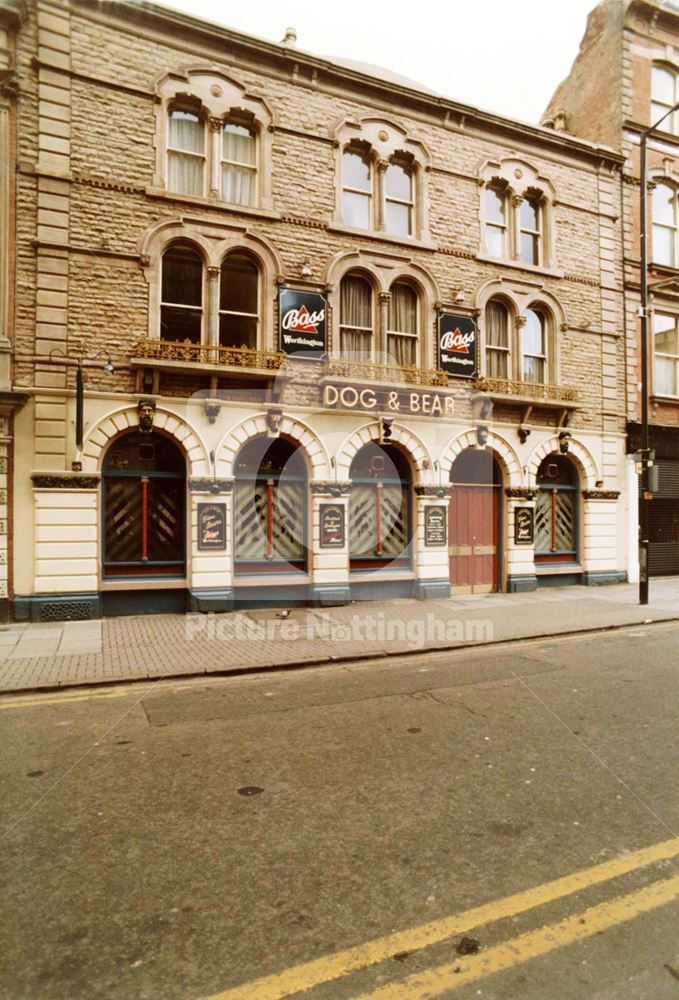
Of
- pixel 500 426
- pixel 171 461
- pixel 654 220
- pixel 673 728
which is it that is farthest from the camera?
pixel 654 220

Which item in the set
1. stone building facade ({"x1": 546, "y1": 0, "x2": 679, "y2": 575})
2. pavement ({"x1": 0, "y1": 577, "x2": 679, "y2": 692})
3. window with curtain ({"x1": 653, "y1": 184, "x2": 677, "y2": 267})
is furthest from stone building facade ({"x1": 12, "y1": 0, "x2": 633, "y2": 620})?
window with curtain ({"x1": 653, "y1": 184, "x2": 677, "y2": 267})

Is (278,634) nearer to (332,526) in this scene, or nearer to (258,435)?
(332,526)

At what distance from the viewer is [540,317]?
18125mm

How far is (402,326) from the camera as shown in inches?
637

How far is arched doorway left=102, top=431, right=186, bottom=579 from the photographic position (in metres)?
13.4

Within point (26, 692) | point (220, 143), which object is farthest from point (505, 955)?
point (220, 143)

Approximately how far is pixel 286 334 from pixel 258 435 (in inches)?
98.2

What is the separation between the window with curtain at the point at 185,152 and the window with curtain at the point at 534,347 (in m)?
9.65

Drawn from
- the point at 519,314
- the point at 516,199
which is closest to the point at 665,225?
the point at 516,199

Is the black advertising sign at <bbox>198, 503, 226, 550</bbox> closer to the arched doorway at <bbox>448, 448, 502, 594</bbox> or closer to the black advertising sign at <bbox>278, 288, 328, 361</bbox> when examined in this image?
the black advertising sign at <bbox>278, 288, 328, 361</bbox>

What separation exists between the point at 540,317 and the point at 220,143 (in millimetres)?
9969

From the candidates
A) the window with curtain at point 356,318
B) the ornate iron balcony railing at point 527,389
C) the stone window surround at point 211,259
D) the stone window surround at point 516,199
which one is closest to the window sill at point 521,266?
the stone window surround at point 516,199

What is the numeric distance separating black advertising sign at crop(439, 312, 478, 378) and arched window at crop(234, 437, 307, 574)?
15.9 ft

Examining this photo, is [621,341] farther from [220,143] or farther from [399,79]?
[220,143]
